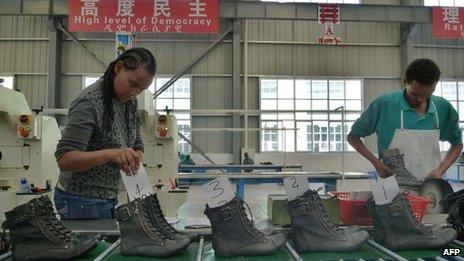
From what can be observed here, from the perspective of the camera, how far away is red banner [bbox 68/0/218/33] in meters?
5.98

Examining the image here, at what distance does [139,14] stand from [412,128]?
16.4 ft

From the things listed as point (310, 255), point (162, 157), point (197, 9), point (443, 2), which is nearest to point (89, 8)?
point (197, 9)

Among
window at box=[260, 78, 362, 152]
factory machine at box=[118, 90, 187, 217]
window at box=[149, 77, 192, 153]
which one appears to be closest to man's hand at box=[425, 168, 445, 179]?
factory machine at box=[118, 90, 187, 217]

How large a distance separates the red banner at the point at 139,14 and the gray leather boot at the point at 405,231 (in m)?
5.37

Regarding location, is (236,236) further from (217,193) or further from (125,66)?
(125,66)

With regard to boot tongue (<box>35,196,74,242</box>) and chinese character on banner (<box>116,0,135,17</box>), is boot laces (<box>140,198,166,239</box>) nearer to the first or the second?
boot tongue (<box>35,196,74,242</box>)

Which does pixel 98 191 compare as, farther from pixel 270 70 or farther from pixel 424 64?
pixel 270 70

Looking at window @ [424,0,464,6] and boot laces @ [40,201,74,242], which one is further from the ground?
window @ [424,0,464,6]

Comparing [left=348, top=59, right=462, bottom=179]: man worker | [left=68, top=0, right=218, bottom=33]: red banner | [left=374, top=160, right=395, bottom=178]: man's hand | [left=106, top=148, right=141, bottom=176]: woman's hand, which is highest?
[left=68, top=0, right=218, bottom=33]: red banner

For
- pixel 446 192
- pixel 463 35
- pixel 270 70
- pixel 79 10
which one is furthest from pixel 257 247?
pixel 270 70

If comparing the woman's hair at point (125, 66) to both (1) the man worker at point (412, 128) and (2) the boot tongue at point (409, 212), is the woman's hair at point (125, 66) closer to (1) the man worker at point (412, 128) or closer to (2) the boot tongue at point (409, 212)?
(2) the boot tongue at point (409, 212)

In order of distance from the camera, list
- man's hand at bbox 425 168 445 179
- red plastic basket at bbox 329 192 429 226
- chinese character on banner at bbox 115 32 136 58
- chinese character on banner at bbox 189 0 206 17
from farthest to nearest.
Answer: chinese character on banner at bbox 189 0 206 17
chinese character on banner at bbox 115 32 136 58
man's hand at bbox 425 168 445 179
red plastic basket at bbox 329 192 429 226

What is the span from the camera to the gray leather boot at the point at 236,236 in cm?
109

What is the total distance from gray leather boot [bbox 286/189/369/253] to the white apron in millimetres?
983
